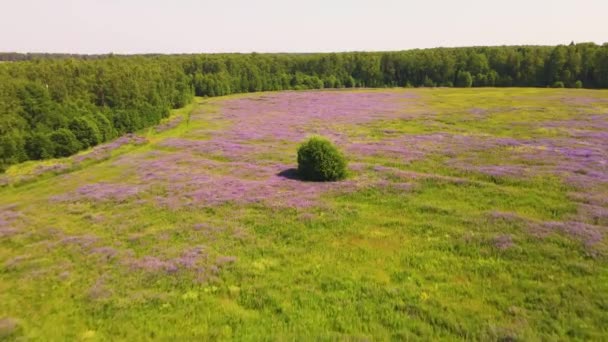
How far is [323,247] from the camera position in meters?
20.4

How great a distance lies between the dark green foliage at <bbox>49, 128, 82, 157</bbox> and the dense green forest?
124 mm

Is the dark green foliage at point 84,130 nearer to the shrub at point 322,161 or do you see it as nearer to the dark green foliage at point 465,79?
the shrub at point 322,161

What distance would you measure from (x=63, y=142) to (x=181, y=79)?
6477 centimetres

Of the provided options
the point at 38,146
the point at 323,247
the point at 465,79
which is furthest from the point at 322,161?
the point at 465,79

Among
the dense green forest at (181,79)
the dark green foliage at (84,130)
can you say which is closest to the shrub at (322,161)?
the dense green forest at (181,79)

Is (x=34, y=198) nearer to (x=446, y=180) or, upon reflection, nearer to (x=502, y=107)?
(x=446, y=180)

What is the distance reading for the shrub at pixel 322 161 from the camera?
30.8 metres

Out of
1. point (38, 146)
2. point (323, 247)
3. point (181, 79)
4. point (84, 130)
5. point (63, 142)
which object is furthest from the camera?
point (181, 79)

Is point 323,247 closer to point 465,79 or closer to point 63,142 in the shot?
point 63,142

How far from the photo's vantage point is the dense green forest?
58.1 meters

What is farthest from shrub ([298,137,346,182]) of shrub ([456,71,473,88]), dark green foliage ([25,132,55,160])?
shrub ([456,71,473,88])

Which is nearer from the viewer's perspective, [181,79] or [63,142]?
[63,142]

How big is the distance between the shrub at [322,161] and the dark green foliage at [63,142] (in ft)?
→ 133

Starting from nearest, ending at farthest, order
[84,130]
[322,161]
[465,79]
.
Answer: [322,161]
[84,130]
[465,79]
